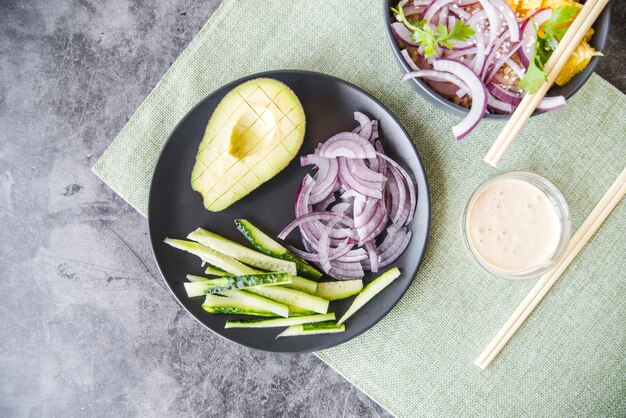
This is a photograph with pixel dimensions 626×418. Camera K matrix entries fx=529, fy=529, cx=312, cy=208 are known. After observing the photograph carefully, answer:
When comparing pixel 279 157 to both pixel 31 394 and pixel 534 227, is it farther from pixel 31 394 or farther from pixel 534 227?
pixel 31 394

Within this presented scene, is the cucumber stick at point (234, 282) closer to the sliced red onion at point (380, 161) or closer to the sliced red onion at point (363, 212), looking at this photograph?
the sliced red onion at point (363, 212)

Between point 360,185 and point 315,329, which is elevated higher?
point 360,185

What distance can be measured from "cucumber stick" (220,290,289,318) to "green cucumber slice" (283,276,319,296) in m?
0.07

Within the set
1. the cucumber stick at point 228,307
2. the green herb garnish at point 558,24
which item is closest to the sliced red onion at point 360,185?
the cucumber stick at point 228,307

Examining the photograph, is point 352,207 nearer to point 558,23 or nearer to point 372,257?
point 372,257

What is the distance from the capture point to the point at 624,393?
162 centimetres

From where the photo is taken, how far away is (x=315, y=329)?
61.6 inches

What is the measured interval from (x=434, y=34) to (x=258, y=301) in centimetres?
88

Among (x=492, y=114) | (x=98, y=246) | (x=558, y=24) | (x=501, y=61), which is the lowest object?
(x=98, y=246)

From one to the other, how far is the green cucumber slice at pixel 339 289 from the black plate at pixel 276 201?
0.04 meters

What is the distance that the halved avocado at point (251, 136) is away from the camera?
1.47m

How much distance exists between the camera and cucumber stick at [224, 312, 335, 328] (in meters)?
1.56

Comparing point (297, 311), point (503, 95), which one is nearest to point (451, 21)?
point (503, 95)

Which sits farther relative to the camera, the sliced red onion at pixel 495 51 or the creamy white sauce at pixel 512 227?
the creamy white sauce at pixel 512 227
